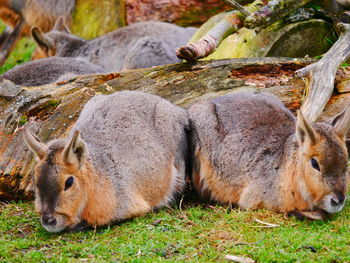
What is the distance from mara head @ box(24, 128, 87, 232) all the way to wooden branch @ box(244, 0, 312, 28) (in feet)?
11.3

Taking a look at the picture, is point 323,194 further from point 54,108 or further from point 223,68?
point 54,108

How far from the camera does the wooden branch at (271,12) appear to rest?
25.6ft

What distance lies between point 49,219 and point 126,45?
7099mm

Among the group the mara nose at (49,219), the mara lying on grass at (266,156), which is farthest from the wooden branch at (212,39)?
the mara nose at (49,219)

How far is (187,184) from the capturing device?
696cm

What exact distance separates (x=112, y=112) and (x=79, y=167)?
1.06m

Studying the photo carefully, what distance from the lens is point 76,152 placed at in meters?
5.54

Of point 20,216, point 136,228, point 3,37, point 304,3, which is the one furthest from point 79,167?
point 3,37

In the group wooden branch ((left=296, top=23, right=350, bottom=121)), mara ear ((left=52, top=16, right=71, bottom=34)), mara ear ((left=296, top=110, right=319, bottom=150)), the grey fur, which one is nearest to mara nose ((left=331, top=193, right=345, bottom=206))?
mara ear ((left=296, top=110, right=319, bottom=150))

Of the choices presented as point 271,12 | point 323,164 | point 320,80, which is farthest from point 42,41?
point 323,164

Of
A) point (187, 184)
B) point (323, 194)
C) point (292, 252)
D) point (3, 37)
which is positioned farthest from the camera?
point (3, 37)

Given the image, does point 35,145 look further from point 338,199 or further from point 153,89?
point 338,199

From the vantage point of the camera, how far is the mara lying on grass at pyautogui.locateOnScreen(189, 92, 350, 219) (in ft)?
18.1

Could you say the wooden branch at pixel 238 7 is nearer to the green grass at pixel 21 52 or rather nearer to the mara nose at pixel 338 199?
the mara nose at pixel 338 199
